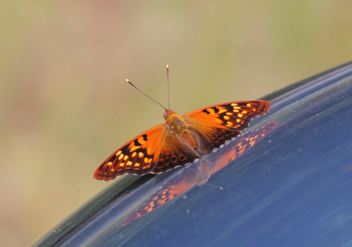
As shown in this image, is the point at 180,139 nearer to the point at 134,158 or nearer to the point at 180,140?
Result: the point at 180,140

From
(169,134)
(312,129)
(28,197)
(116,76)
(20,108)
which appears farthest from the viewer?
(116,76)

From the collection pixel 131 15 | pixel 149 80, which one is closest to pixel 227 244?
pixel 149 80

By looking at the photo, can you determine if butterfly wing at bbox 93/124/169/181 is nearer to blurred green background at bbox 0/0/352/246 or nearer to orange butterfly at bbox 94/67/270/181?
orange butterfly at bbox 94/67/270/181

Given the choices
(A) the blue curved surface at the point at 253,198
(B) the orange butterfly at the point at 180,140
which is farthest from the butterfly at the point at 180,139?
(A) the blue curved surface at the point at 253,198

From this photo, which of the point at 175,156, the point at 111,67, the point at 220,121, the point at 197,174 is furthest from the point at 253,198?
the point at 111,67

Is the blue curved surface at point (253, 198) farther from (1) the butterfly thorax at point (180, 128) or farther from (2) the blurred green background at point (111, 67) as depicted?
(2) the blurred green background at point (111, 67)

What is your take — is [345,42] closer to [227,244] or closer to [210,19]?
[210,19]
